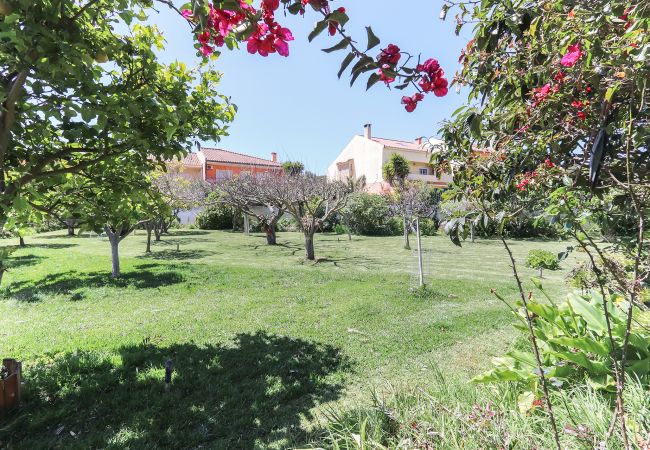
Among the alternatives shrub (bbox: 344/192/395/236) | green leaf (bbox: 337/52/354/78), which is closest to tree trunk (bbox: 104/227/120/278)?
green leaf (bbox: 337/52/354/78)

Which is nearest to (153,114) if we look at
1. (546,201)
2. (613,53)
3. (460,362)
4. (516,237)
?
(613,53)

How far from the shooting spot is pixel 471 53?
237 cm

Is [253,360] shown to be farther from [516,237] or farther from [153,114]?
[516,237]

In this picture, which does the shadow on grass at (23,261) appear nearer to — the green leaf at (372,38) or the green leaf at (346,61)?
the green leaf at (346,61)

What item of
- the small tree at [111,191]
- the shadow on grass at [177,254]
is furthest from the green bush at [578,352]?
the shadow on grass at [177,254]

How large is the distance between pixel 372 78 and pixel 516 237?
2749 centimetres

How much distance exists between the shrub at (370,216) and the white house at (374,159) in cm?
737

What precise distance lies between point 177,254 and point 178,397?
11.9m

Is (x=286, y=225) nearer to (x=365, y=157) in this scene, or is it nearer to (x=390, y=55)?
(x=365, y=157)

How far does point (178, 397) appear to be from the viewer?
12.0ft

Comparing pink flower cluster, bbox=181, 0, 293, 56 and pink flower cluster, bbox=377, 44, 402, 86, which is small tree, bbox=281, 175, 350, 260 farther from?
pink flower cluster, bbox=377, 44, 402, 86

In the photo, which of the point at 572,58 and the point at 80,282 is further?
the point at 80,282

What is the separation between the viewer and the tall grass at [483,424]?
186 centimetres

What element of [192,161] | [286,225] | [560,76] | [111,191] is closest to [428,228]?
[286,225]
